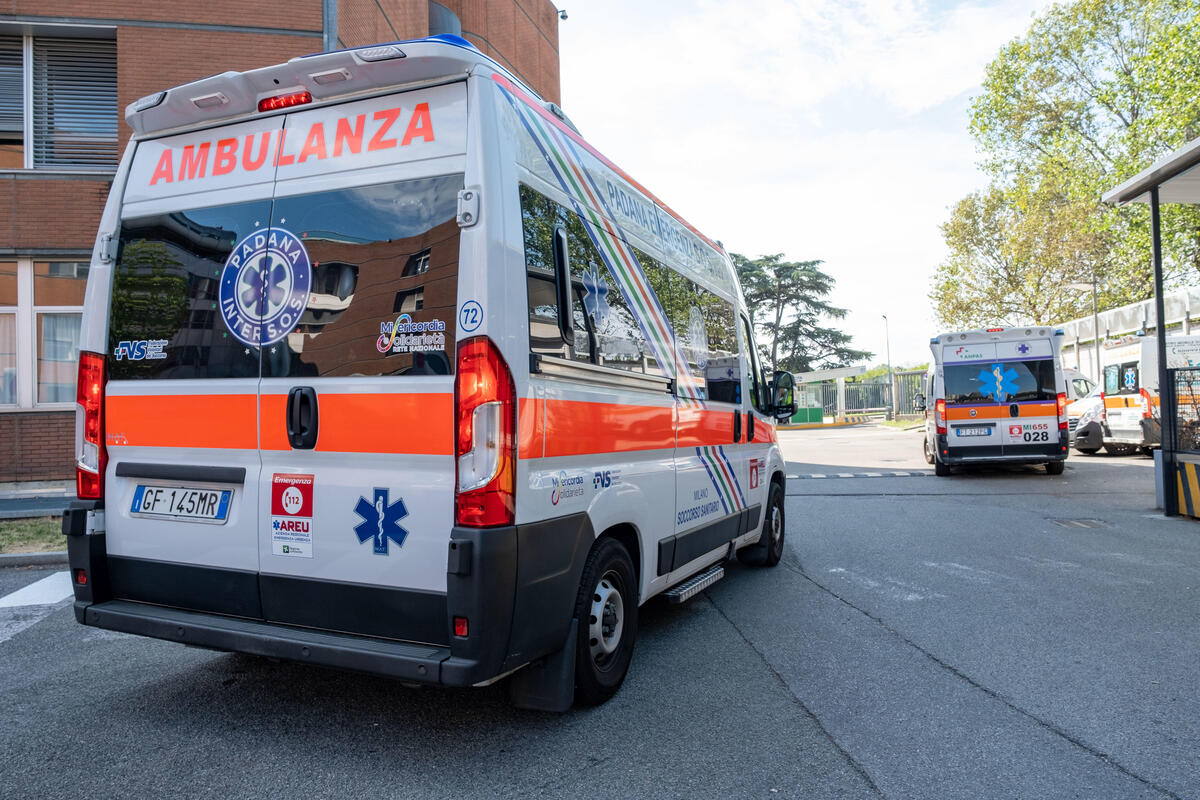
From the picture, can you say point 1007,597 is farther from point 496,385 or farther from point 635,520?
point 496,385

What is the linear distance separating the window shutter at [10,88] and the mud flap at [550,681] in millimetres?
13668

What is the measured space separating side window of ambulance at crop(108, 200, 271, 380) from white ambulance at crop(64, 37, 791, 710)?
1 centimetres

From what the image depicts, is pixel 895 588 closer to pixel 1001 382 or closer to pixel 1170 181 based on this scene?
pixel 1170 181

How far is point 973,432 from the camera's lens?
14.3 m

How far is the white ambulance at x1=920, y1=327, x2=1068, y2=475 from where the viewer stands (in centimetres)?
1391

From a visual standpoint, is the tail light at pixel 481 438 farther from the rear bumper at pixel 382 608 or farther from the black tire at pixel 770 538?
the black tire at pixel 770 538

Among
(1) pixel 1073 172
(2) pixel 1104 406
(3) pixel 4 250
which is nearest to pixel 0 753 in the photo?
(3) pixel 4 250

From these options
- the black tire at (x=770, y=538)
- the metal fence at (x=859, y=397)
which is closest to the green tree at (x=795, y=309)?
the metal fence at (x=859, y=397)

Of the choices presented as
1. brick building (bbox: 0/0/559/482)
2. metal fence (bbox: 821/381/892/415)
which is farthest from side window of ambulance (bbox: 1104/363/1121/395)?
metal fence (bbox: 821/381/892/415)

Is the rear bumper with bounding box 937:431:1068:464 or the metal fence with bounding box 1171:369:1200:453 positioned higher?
the metal fence with bounding box 1171:369:1200:453

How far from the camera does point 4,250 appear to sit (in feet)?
40.8

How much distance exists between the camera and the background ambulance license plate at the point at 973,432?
1422 centimetres

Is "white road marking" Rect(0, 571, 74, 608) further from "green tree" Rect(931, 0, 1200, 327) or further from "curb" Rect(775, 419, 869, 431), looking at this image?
"curb" Rect(775, 419, 869, 431)

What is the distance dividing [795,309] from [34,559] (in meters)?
51.8
